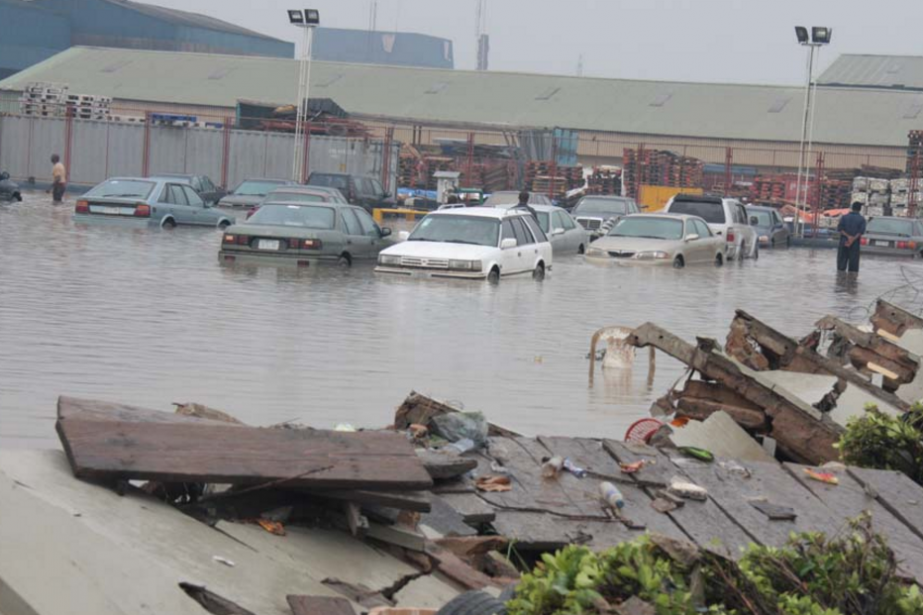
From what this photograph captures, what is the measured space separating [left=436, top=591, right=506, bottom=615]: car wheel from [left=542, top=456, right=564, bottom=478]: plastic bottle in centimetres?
238

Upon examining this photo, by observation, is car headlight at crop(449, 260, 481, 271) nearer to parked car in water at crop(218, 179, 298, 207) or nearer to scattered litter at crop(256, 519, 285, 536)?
parked car in water at crop(218, 179, 298, 207)

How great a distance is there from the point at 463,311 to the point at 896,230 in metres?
25.6

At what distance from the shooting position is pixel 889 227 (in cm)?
4331

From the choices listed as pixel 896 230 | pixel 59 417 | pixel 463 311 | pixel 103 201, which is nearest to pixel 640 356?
pixel 463 311

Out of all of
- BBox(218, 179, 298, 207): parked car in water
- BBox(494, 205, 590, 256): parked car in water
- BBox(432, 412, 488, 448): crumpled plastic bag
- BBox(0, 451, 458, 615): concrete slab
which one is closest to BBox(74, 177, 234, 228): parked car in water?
BBox(218, 179, 298, 207): parked car in water

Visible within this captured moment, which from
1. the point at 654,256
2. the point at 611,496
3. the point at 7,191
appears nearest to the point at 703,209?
the point at 654,256

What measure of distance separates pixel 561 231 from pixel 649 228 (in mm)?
2253

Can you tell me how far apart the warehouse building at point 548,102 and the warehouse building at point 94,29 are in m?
10.7

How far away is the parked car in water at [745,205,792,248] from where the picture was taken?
45188 mm

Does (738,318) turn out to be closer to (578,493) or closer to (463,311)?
(578,493)

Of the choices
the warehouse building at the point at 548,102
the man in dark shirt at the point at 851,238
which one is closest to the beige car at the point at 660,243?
the man in dark shirt at the point at 851,238

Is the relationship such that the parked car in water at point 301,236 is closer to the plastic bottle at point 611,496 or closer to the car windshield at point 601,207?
the car windshield at point 601,207

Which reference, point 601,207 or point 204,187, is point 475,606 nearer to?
point 601,207

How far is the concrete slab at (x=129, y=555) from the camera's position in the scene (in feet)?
17.3
